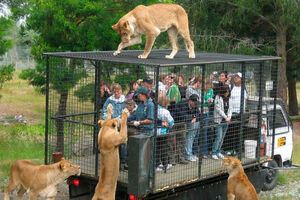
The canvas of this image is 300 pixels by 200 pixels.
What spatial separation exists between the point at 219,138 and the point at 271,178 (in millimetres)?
2315

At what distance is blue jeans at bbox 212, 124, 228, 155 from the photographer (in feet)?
25.3

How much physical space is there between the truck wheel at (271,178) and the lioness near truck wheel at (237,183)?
2.41 metres

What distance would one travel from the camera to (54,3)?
36.7ft

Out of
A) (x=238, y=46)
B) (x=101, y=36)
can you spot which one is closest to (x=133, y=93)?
(x=101, y=36)

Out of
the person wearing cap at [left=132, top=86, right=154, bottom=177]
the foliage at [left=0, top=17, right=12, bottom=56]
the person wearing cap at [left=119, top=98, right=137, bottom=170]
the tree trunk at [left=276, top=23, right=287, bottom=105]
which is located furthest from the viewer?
the tree trunk at [left=276, top=23, right=287, bottom=105]

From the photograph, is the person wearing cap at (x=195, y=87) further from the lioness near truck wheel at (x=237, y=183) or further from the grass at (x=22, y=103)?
the grass at (x=22, y=103)

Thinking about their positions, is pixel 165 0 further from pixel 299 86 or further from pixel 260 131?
pixel 299 86

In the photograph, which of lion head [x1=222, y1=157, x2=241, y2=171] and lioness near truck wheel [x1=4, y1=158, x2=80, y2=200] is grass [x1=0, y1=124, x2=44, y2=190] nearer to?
lioness near truck wheel [x1=4, y1=158, x2=80, y2=200]

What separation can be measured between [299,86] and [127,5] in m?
30.3

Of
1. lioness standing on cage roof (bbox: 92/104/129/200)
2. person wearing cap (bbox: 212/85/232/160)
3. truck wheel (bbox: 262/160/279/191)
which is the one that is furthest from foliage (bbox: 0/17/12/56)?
truck wheel (bbox: 262/160/279/191)

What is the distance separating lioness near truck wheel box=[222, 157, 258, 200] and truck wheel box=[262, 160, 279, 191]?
94.9 inches

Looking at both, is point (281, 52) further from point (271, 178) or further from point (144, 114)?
point (144, 114)

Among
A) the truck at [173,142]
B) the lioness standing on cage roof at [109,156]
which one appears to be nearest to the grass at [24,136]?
the truck at [173,142]

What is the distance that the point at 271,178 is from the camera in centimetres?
945
